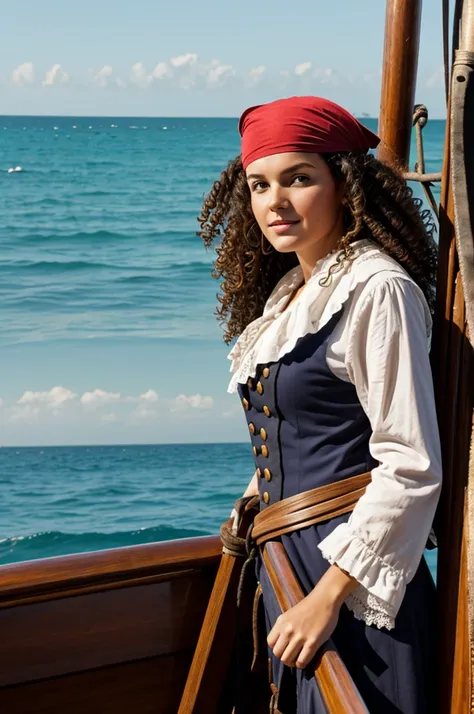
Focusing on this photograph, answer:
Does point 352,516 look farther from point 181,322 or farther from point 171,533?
point 181,322

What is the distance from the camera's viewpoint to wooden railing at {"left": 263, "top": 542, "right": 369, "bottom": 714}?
1.24 metres

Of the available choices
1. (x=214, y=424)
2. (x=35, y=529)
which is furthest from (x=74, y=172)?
(x=35, y=529)

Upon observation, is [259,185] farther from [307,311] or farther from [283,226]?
[307,311]

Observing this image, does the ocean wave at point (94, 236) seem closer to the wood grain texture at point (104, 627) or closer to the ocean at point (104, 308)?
the ocean at point (104, 308)

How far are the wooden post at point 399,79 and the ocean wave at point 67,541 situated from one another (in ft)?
21.7

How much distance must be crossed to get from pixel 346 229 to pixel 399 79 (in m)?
0.51

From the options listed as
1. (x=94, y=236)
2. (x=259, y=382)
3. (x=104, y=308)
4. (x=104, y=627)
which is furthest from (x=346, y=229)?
(x=94, y=236)

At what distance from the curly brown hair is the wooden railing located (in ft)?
1.38

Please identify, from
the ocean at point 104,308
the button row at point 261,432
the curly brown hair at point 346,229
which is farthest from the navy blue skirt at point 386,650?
Result: the ocean at point 104,308

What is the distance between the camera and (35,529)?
9.24m

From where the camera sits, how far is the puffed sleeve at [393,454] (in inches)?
49.4

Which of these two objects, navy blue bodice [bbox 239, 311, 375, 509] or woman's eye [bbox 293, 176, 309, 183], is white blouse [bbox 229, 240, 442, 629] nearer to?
navy blue bodice [bbox 239, 311, 375, 509]

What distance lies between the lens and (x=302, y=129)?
140 centimetres

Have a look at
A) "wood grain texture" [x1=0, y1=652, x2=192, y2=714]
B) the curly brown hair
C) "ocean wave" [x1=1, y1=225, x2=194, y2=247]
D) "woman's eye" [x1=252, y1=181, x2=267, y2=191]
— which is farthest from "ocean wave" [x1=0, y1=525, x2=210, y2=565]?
"ocean wave" [x1=1, y1=225, x2=194, y2=247]
